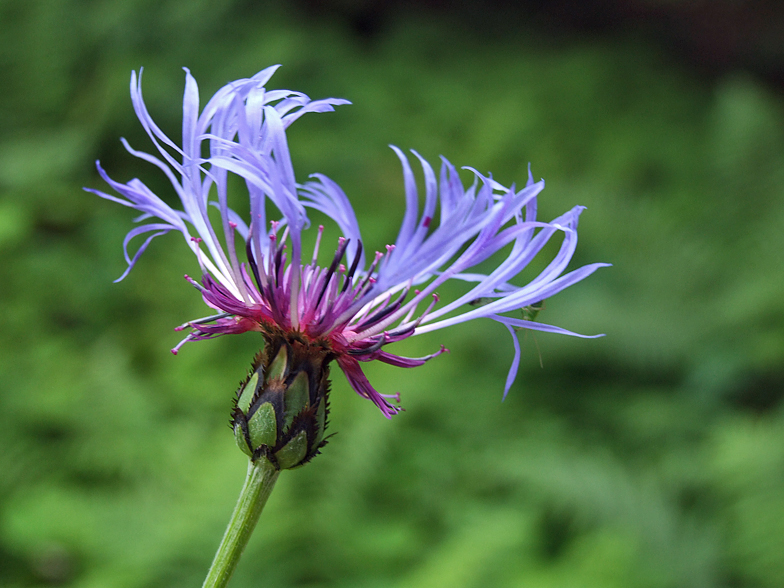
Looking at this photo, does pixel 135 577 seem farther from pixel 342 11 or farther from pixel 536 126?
pixel 342 11

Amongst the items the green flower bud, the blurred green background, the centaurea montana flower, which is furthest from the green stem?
the blurred green background

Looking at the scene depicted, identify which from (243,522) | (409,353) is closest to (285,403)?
(243,522)

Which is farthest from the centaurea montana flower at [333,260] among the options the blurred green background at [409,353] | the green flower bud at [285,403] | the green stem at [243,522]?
the blurred green background at [409,353]

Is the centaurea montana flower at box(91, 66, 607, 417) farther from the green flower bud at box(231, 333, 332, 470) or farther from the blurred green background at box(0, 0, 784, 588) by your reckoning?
the blurred green background at box(0, 0, 784, 588)

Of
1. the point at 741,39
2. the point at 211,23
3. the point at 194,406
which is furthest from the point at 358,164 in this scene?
the point at 741,39

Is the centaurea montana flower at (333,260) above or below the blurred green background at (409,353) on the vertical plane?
below

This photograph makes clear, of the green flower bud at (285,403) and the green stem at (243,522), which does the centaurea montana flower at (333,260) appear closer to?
the green flower bud at (285,403)
